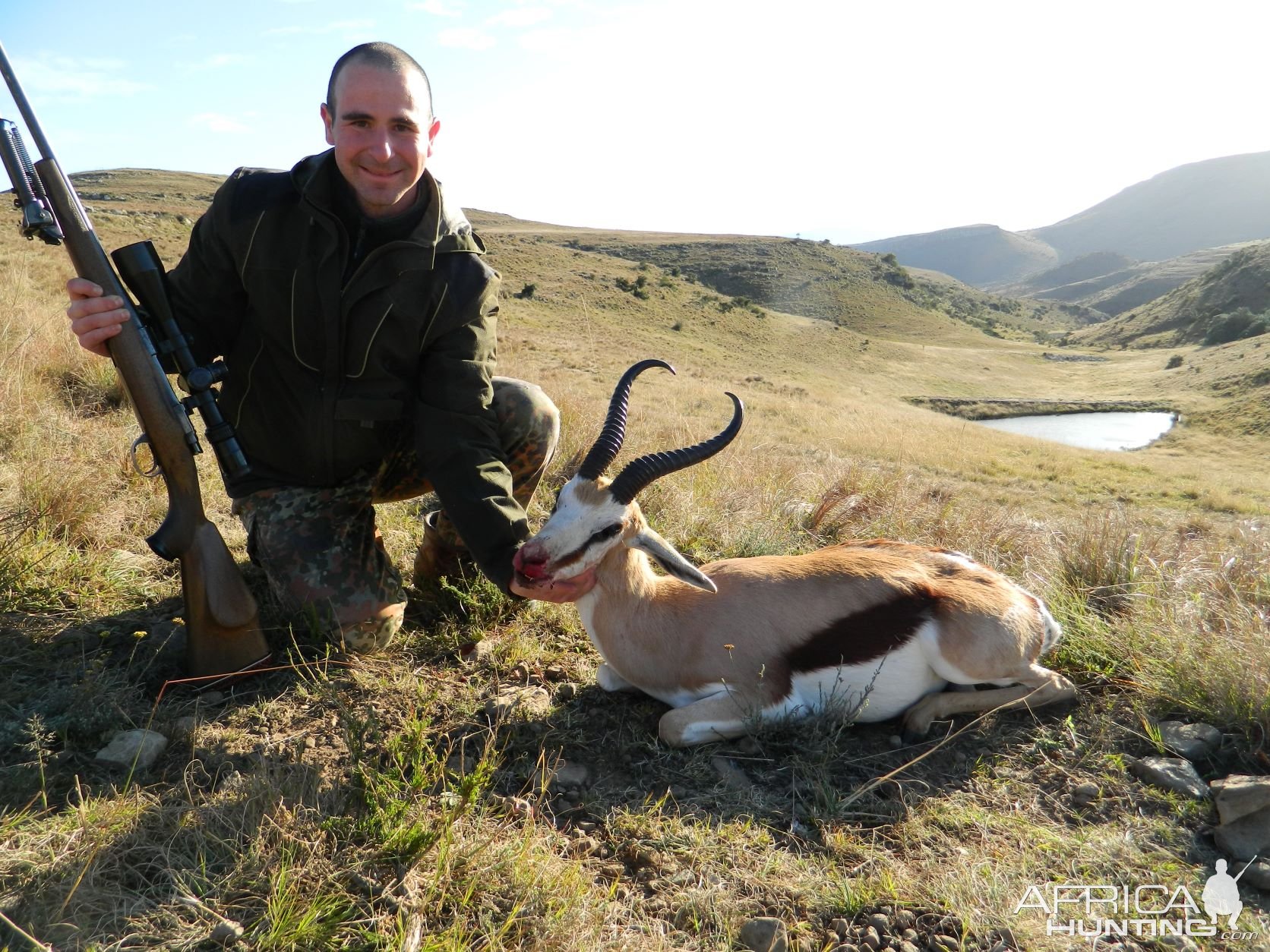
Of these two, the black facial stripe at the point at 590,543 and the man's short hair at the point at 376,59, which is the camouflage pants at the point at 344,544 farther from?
the man's short hair at the point at 376,59

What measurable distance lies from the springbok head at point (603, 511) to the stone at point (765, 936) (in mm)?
1517

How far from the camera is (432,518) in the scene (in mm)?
5098

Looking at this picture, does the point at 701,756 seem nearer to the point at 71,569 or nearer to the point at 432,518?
the point at 432,518

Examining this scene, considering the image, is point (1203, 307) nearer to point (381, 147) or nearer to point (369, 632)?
point (381, 147)

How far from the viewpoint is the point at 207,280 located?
4344 mm

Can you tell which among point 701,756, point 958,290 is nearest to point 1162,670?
point 701,756

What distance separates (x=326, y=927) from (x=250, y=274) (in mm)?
3430

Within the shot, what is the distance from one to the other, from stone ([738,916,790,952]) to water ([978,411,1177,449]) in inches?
1649

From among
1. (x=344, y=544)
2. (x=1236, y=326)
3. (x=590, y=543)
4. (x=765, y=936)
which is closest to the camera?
(x=765, y=936)

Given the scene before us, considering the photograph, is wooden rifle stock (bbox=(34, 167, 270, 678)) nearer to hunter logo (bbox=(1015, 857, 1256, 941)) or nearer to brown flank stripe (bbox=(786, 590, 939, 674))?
brown flank stripe (bbox=(786, 590, 939, 674))

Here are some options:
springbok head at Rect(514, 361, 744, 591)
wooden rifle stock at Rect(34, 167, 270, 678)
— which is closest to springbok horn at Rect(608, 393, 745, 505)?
springbok head at Rect(514, 361, 744, 591)

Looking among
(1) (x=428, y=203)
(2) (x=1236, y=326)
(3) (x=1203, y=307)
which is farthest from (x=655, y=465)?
(3) (x=1203, y=307)

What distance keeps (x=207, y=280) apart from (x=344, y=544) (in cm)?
175

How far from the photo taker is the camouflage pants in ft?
14.0
